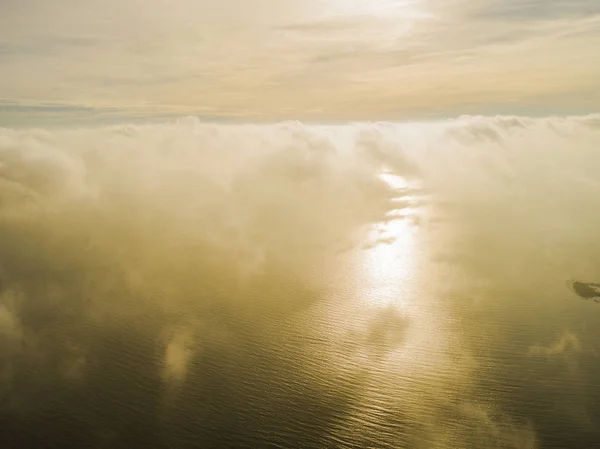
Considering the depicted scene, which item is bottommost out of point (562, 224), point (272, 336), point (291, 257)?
point (562, 224)

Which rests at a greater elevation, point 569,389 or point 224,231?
point 569,389

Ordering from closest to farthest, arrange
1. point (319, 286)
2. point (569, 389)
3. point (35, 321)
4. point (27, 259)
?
point (569, 389), point (35, 321), point (319, 286), point (27, 259)

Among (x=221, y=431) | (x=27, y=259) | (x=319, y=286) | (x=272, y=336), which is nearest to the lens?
(x=221, y=431)

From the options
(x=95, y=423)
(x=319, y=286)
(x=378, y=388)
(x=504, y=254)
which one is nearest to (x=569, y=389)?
(x=378, y=388)

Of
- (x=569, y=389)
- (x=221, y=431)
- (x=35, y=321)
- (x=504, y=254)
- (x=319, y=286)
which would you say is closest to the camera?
(x=221, y=431)

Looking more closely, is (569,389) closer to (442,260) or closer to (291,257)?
(442,260)

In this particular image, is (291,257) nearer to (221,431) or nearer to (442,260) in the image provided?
(442,260)

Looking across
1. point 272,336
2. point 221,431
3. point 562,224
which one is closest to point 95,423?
point 221,431

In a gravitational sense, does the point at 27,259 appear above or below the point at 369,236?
above

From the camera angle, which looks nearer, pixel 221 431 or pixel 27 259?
pixel 221 431
